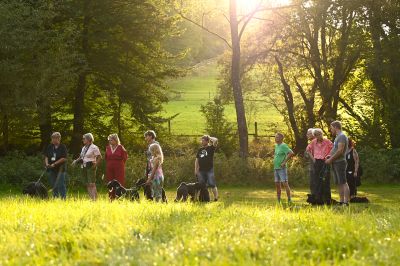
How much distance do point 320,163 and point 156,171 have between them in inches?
162

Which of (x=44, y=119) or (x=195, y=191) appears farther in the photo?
(x=44, y=119)

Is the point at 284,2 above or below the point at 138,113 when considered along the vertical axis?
above

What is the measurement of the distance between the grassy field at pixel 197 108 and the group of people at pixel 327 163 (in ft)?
52.5

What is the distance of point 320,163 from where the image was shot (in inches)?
600

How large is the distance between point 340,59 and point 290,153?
1858 centimetres

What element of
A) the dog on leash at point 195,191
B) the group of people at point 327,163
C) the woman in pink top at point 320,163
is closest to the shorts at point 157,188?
the dog on leash at point 195,191

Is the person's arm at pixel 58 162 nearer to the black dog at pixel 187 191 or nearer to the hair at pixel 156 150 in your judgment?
the hair at pixel 156 150

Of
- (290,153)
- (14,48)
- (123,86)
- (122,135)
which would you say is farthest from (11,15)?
(290,153)

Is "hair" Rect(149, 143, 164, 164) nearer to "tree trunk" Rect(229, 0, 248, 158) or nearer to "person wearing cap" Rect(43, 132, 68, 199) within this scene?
"person wearing cap" Rect(43, 132, 68, 199)

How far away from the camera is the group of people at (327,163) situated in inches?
540

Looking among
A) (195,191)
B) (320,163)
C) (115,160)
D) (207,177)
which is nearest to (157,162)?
(115,160)

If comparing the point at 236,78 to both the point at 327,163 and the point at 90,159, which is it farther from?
the point at 327,163

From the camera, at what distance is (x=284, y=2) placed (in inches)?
1341

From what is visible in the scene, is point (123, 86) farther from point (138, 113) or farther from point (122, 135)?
point (122, 135)
